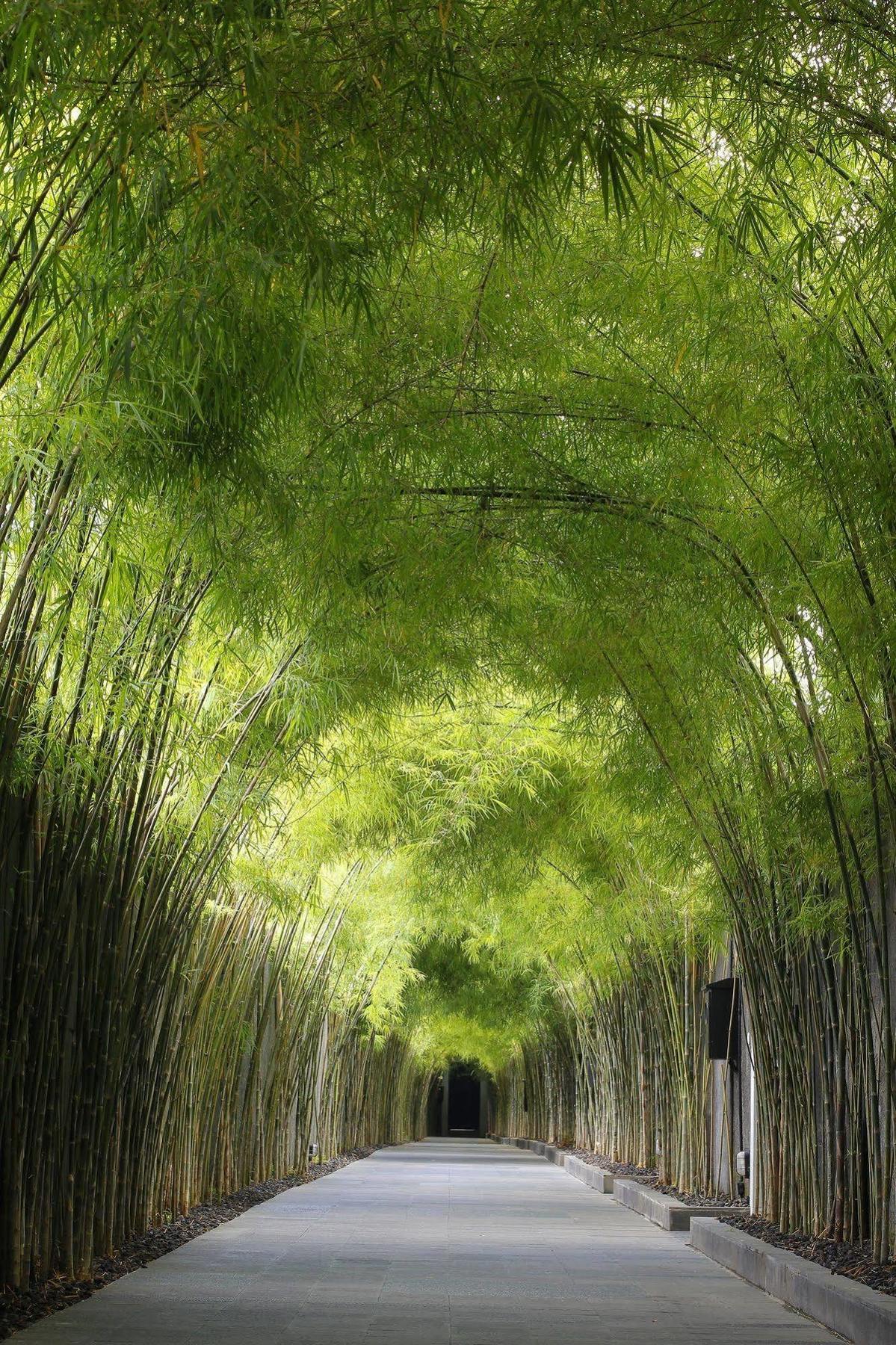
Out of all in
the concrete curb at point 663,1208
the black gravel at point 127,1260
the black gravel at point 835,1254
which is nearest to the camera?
the black gravel at point 127,1260

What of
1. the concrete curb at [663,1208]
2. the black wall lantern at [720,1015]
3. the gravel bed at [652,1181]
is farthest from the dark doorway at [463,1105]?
the black wall lantern at [720,1015]

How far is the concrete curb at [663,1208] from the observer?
792cm

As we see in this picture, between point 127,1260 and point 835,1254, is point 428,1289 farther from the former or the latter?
point 835,1254

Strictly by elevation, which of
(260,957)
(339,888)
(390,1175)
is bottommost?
(390,1175)

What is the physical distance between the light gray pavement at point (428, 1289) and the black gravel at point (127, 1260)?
0.19 ft

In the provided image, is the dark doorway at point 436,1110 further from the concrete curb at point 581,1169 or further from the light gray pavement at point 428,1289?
the light gray pavement at point 428,1289

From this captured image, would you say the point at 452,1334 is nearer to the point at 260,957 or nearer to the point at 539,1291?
the point at 539,1291

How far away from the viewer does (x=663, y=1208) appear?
27.2 feet

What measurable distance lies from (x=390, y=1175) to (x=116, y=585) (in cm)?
1118

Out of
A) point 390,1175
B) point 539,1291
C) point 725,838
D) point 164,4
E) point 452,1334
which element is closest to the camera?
point 164,4

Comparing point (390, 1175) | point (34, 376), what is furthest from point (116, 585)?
point (390, 1175)

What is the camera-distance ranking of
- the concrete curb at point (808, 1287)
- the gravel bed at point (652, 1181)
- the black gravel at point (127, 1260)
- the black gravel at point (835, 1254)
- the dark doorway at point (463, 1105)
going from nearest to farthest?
the concrete curb at point (808, 1287)
the black gravel at point (127, 1260)
the black gravel at point (835, 1254)
the gravel bed at point (652, 1181)
the dark doorway at point (463, 1105)

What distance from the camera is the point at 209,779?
19.9ft

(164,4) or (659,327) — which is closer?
(164,4)
